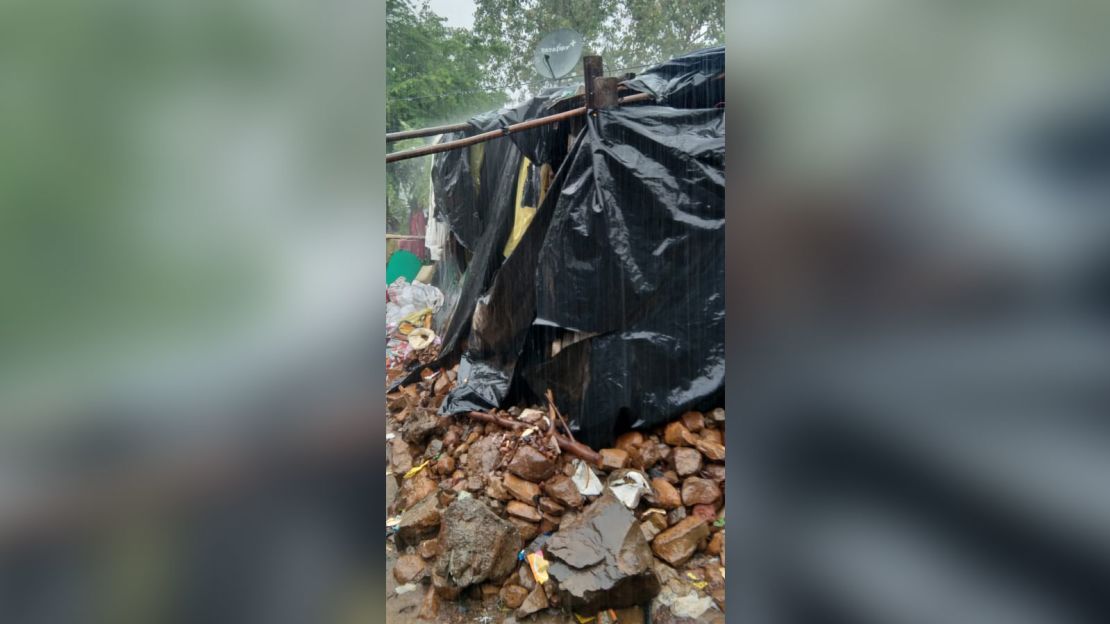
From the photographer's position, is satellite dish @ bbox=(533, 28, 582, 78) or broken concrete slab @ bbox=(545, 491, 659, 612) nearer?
broken concrete slab @ bbox=(545, 491, 659, 612)

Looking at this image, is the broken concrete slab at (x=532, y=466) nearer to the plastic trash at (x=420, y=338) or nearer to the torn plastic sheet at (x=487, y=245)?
the torn plastic sheet at (x=487, y=245)

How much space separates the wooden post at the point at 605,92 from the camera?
3299 mm

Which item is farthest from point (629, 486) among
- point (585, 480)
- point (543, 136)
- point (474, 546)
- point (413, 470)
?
point (543, 136)

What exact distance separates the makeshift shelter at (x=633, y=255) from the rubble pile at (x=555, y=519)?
0.70 ft

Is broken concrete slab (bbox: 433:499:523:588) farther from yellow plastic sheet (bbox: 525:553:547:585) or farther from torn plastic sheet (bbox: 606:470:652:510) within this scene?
torn plastic sheet (bbox: 606:470:652:510)

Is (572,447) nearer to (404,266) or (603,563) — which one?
(603,563)

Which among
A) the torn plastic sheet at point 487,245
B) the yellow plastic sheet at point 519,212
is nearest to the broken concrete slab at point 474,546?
the torn plastic sheet at point 487,245

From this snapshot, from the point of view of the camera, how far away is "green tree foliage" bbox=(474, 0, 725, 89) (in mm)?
3701

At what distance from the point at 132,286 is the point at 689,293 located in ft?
10.1

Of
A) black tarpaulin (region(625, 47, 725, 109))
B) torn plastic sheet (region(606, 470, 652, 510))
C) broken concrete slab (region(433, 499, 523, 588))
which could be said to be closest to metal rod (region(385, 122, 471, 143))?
black tarpaulin (region(625, 47, 725, 109))

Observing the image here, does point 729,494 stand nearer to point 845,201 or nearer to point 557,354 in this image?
point 845,201

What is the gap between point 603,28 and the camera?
3.81 m

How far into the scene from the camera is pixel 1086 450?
0.29 meters

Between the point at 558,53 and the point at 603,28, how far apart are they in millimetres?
354
